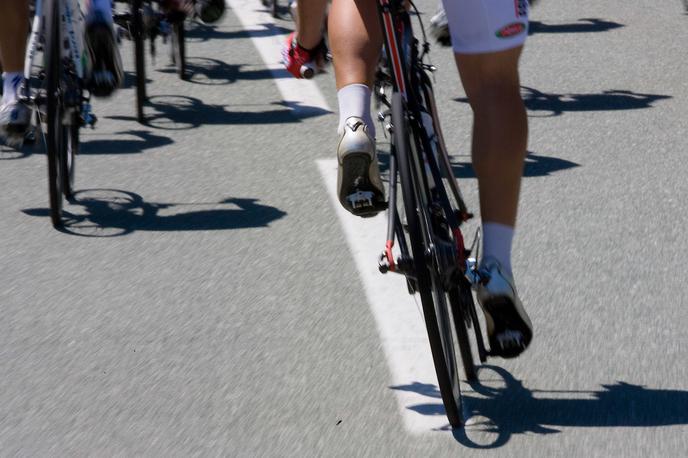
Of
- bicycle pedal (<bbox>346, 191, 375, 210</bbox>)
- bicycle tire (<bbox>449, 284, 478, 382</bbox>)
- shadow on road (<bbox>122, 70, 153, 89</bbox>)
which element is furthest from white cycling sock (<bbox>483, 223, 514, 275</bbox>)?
shadow on road (<bbox>122, 70, 153, 89</bbox>)

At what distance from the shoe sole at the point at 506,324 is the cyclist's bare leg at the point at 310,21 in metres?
1.44

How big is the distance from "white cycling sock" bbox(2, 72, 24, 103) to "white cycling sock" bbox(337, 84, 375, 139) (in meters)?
2.65

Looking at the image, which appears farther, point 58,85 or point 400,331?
point 58,85

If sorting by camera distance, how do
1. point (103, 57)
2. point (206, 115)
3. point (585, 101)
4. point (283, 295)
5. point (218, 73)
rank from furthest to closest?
point (218, 73)
point (585, 101)
point (206, 115)
point (103, 57)
point (283, 295)

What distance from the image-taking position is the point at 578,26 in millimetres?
11875

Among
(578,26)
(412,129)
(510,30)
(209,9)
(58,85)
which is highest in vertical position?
(510,30)

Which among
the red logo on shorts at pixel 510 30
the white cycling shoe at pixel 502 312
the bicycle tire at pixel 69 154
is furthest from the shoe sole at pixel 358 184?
the bicycle tire at pixel 69 154

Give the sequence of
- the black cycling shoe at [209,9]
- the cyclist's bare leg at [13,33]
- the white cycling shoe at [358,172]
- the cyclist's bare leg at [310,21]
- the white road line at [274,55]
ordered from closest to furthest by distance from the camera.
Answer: the white cycling shoe at [358,172]
the cyclist's bare leg at [310,21]
the cyclist's bare leg at [13,33]
the white road line at [274,55]
the black cycling shoe at [209,9]

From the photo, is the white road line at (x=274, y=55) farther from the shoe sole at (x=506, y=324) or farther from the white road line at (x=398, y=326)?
the shoe sole at (x=506, y=324)

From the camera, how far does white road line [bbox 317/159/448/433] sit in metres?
4.36

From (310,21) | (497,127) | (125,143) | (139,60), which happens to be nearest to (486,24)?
(497,127)

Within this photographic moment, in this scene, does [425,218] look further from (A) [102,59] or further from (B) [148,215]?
(B) [148,215]

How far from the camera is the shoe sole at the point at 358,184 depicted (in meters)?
4.25

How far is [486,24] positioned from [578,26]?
8.01 metres
